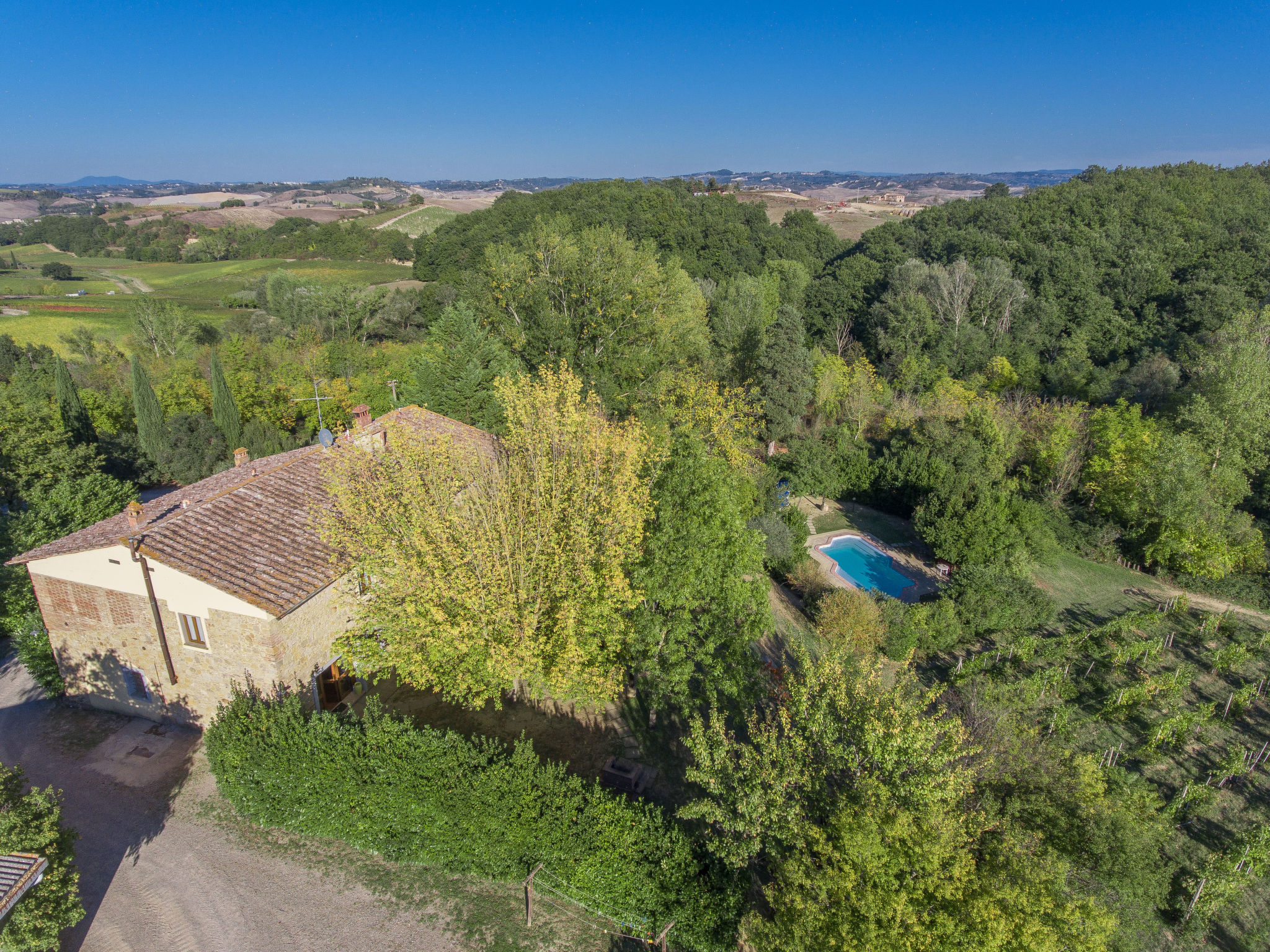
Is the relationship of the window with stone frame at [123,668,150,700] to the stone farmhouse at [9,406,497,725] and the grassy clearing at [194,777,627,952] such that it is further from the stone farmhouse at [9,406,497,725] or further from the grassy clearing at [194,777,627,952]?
the grassy clearing at [194,777,627,952]

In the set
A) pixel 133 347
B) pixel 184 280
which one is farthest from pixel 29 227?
pixel 133 347

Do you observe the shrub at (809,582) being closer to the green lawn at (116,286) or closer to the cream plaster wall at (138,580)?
the cream plaster wall at (138,580)

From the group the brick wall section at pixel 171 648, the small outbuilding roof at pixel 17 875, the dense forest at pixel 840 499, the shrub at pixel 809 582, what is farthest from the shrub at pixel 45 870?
the shrub at pixel 809 582

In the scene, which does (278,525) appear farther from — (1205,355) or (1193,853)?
(1205,355)

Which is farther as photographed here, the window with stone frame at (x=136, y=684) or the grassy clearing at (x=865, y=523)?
the grassy clearing at (x=865, y=523)

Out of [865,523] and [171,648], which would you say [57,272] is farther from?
[865,523]

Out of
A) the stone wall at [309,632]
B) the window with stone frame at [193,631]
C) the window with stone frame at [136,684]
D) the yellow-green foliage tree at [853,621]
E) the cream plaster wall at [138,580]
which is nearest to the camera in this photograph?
the cream plaster wall at [138,580]
